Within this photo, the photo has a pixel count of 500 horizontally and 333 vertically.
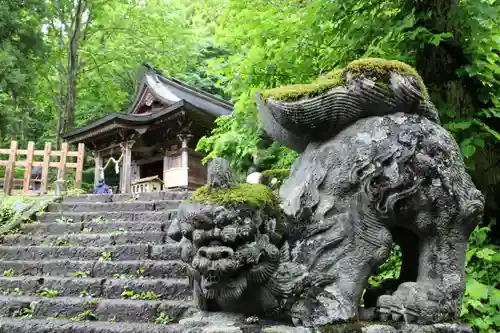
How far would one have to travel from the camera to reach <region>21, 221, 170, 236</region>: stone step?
5.96 meters

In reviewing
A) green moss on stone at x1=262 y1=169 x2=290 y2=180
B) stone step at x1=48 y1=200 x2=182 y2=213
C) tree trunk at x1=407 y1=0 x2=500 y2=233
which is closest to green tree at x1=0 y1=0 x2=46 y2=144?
stone step at x1=48 y1=200 x2=182 y2=213

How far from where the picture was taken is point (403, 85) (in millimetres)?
2258

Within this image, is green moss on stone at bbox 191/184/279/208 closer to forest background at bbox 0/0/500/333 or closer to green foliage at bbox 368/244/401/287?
forest background at bbox 0/0/500/333

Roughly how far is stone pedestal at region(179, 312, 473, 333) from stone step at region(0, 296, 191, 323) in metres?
1.45

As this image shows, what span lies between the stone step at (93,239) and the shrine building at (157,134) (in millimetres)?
7474

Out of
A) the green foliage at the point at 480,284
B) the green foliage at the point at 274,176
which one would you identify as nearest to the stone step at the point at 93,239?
the green foliage at the point at 274,176

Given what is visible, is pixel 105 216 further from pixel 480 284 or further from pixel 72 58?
pixel 72 58

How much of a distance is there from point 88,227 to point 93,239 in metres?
0.69

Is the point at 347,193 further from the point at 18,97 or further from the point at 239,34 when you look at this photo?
the point at 18,97

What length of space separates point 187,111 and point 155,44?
5903 millimetres

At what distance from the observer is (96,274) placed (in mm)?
4785

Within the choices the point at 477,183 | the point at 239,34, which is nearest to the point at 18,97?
the point at 239,34

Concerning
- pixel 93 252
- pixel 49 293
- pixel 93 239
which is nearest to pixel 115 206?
pixel 93 239

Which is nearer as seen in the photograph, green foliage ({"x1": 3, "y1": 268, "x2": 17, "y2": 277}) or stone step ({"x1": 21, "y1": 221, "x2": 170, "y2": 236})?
green foliage ({"x1": 3, "y1": 268, "x2": 17, "y2": 277})
